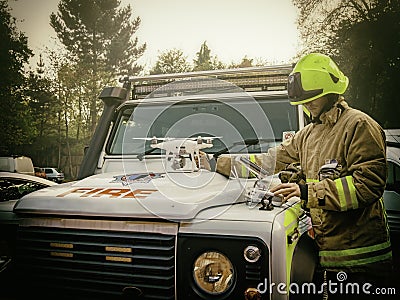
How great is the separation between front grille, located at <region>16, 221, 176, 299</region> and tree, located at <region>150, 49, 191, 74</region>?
1546cm

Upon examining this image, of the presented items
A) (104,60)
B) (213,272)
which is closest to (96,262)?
(213,272)

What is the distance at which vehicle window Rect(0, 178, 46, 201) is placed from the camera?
305cm

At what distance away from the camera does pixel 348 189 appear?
6.83 ft

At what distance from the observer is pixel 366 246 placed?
227cm

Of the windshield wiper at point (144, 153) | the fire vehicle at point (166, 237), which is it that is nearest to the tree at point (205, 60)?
the windshield wiper at point (144, 153)

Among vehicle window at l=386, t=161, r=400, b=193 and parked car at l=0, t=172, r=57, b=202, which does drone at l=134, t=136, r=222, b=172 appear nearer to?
parked car at l=0, t=172, r=57, b=202

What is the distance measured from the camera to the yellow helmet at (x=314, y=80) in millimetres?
2297

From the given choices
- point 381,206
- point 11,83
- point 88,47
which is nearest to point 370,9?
point 88,47

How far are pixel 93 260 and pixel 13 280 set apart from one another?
1.75 feet

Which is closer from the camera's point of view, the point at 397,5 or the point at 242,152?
the point at 242,152

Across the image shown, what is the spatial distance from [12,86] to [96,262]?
14.1ft

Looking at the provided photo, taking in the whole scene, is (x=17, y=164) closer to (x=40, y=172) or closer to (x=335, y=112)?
(x=40, y=172)

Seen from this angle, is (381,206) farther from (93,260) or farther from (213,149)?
(93,260)

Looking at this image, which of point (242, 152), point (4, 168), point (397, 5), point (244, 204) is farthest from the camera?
point (397, 5)
